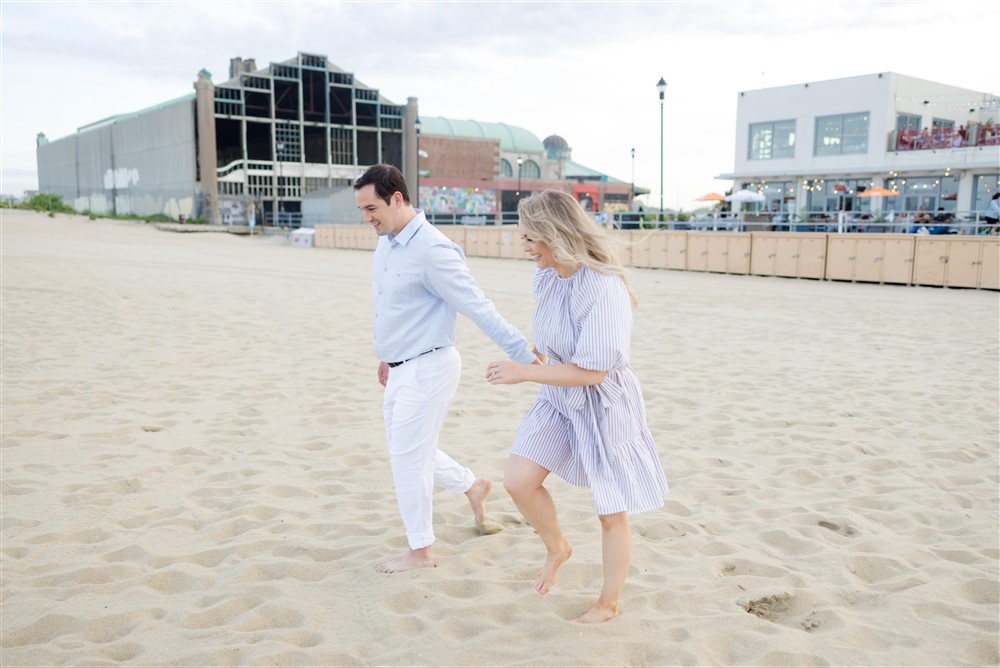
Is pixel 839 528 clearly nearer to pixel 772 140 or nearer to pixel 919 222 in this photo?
pixel 919 222

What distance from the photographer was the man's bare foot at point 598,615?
315cm

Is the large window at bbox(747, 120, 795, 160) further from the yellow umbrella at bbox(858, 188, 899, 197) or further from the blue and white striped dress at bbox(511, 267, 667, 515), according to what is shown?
the blue and white striped dress at bbox(511, 267, 667, 515)

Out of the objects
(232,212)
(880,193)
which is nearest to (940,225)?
(880,193)

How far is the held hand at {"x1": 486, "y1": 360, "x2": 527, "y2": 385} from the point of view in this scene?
114 inches

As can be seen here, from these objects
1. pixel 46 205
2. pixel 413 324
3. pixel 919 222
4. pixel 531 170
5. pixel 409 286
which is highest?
pixel 531 170

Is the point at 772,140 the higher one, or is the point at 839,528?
the point at 772,140

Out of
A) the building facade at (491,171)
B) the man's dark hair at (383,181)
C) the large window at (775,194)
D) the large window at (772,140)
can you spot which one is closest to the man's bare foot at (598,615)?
the man's dark hair at (383,181)

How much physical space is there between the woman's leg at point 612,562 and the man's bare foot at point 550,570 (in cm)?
25

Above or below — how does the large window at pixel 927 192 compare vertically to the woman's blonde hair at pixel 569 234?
above

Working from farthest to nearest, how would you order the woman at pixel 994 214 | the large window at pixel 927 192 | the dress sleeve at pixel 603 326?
the large window at pixel 927 192, the woman at pixel 994 214, the dress sleeve at pixel 603 326

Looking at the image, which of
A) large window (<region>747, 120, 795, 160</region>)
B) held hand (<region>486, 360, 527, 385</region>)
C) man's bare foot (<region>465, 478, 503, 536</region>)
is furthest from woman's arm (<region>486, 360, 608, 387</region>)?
large window (<region>747, 120, 795, 160</region>)

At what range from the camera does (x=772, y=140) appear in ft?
133

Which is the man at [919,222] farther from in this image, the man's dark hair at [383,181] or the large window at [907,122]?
the man's dark hair at [383,181]

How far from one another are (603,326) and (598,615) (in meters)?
1.20
